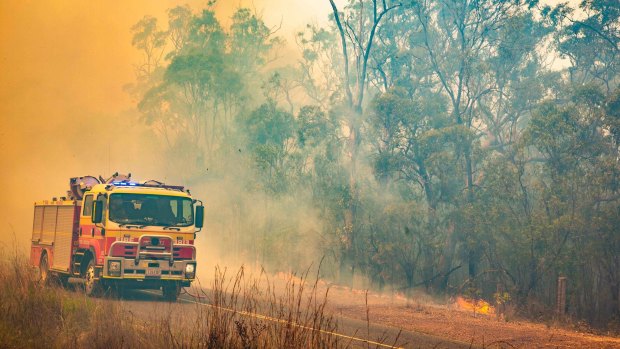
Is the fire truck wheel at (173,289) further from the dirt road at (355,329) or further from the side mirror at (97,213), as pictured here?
the side mirror at (97,213)

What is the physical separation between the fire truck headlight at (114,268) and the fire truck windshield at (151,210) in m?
1.02

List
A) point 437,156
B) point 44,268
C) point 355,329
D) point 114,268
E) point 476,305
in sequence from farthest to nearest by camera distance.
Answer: point 437,156
point 476,305
point 44,268
point 114,268
point 355,329

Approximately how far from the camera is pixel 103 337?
11.4 m

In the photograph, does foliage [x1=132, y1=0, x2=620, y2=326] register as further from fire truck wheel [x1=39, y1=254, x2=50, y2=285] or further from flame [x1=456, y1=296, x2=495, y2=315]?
fire truck wheel [x1=39, y1=254, x2=50, y2=285]

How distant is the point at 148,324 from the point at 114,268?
21.4 feet

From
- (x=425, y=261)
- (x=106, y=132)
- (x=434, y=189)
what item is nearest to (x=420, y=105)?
(x=434, y=189)

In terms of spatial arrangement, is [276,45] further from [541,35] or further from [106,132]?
[541,35]

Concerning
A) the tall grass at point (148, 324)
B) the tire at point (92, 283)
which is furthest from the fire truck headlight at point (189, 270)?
the tall grass at point (148, 324)

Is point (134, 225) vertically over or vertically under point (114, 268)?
over

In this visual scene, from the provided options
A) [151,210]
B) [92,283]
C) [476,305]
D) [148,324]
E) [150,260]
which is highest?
[151,210]

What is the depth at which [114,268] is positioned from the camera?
1814 cm

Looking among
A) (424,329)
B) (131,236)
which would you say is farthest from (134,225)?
(424,329)

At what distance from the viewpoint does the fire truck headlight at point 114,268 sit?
713 inches

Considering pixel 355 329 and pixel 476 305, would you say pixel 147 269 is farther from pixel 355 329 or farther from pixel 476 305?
pixel 476 305
